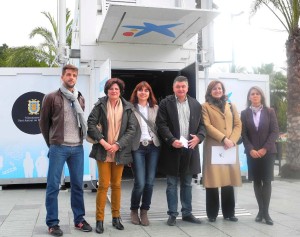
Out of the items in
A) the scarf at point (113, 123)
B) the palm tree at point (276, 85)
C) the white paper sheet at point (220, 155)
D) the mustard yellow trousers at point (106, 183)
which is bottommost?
the mustard yellow trousers at point (106, 183)

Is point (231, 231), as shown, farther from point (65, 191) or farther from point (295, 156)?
point (295, 156)

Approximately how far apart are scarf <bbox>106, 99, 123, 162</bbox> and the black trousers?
5.03 ft

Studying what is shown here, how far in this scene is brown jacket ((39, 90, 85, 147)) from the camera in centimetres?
463

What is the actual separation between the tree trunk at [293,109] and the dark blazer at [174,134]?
6346 mm

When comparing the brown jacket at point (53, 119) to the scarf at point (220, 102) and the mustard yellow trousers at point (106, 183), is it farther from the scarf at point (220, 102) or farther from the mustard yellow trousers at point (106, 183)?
the scarf at point (220, 102)

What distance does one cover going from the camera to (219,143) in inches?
205

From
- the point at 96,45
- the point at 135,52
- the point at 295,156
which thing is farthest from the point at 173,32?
the point at 295,156

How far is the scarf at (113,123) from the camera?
15.8ft

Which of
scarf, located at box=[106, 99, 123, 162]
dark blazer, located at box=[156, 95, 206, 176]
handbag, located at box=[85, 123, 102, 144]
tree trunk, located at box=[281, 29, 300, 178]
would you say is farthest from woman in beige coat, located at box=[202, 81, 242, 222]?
tree trunk, located at box=[281, 29, 300, 178]

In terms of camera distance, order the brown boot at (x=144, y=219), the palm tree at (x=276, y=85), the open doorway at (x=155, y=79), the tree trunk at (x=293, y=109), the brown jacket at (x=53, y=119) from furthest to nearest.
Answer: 1. the palm tree at (x=276, y=85)
2. the tree trunk at (x=293, y=109)
3. the open doorway at (x=155, y=79)
4. the brown boot at (x=144, y=219)
5. the brown jacket at (x=53, y=119)

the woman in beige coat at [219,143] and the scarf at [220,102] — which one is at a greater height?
the scarf at [220,102]

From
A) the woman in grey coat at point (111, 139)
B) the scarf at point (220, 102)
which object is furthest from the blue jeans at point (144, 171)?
the scarf at point (220, 102)

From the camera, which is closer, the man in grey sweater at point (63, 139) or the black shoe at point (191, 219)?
the man in grey sweater at point (63, 139)

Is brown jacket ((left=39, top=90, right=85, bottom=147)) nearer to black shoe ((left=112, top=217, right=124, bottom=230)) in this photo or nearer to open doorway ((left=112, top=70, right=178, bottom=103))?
black shoe ((left=112, top=217, right=124, bottom=230))
